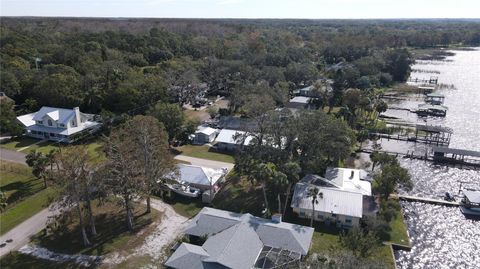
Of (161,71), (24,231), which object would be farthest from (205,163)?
(161,71)

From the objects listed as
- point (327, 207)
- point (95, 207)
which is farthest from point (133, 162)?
point (327, 207)

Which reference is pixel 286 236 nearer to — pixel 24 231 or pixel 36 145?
pixel 24 231

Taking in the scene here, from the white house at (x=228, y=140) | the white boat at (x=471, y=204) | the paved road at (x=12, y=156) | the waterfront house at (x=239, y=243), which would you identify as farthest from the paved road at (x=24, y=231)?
the white boat at (x=471, y=204)

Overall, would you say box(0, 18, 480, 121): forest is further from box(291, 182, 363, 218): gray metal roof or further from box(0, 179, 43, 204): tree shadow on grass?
box(291, 182, 363, 218): gray metal roof

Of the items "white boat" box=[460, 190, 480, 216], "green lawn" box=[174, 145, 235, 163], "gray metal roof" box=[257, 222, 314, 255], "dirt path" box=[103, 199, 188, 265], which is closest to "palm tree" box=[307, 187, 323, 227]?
"gray metal roof" box=[257, 222, 314, 255]

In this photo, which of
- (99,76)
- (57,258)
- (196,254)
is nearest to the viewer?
(196,254)

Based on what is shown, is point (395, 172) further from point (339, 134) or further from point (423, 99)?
point (423, 99)
